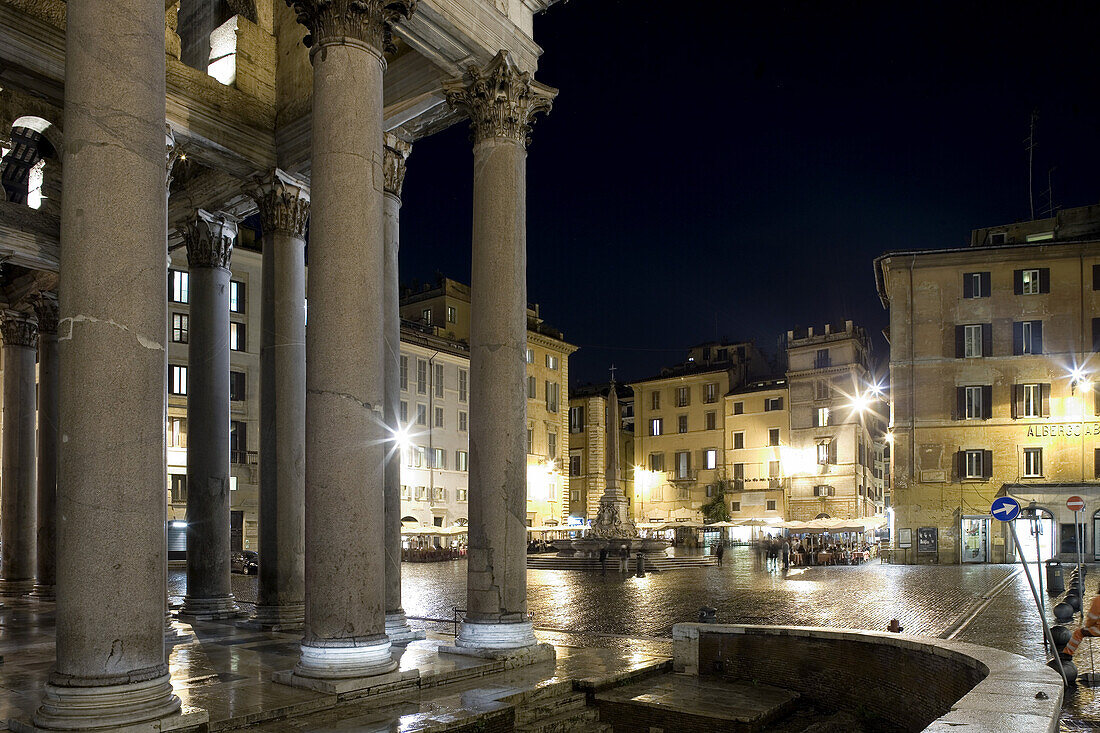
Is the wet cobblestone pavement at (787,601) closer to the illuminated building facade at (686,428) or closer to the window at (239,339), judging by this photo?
the window at (239,339)

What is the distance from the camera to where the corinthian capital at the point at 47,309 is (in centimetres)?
2042

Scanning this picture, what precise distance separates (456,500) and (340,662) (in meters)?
47.5

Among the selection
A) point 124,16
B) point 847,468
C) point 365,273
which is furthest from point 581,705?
point 847,468

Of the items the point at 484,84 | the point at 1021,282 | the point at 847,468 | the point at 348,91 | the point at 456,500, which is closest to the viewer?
the point at 348,91

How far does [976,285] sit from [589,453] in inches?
1555

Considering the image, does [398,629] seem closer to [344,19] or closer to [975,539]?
[344,19]

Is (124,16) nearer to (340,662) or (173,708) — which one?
(173,708)

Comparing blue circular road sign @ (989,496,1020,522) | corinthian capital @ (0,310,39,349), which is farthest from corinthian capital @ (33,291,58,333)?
blue circular road sign @ (989,496,1020,522)

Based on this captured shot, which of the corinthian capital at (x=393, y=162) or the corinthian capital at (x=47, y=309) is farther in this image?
the corinthian capital at (x=47, y=309)

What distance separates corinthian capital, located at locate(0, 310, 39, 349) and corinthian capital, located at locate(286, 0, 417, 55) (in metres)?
14.3

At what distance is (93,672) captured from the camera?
7250 mm

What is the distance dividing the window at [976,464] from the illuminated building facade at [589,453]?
33.9 meters

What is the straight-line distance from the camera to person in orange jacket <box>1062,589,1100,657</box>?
1119 centimetres

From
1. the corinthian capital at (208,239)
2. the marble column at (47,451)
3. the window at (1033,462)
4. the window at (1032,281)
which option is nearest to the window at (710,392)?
the window at (1032,281)
